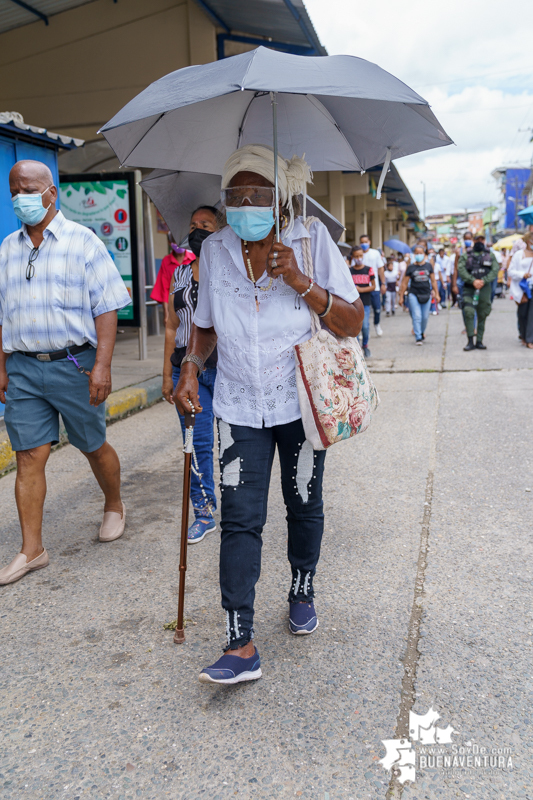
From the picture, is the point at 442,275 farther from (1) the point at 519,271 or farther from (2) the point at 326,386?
(2) the point at 326,386

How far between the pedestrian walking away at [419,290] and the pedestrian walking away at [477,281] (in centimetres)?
92

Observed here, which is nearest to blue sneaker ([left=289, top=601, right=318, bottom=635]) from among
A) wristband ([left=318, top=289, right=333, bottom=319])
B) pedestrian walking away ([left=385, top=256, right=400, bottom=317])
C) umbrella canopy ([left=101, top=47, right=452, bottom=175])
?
wristband ([left=318, top=289, right=333, bottom=319])

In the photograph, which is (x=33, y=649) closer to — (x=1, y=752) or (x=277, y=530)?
(x=1, y=752)

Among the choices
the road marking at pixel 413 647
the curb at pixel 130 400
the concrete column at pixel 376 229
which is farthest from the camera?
the concrete column at pixel 376 229

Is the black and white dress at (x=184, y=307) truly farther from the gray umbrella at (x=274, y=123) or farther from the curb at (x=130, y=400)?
the curb at (x=130, y=400)

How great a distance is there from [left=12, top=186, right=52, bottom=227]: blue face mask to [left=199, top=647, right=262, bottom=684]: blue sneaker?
2201 mm

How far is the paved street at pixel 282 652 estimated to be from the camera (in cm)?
213

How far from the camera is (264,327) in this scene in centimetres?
253

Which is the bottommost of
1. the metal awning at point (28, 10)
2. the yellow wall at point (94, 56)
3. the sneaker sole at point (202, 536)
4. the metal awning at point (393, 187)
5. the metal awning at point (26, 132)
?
the sneaker sole at point (202, 536)

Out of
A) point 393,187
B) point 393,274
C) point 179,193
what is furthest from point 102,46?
point 393,187

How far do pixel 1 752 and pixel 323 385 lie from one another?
159 centimetres

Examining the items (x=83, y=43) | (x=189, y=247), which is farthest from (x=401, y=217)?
(x=189, y=247)

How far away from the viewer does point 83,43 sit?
34.8ft

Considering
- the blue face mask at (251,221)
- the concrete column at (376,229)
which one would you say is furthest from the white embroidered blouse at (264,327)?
the concrete column at (376,229)
